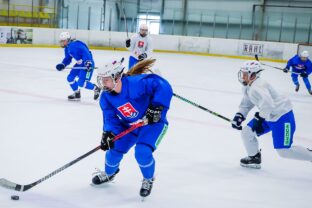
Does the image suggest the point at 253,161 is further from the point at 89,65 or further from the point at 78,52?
the point at 78,52

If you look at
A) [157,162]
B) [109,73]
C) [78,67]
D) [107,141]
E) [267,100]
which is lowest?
[157,162]

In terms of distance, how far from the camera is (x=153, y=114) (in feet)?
9.41

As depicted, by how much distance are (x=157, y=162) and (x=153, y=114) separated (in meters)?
1.15

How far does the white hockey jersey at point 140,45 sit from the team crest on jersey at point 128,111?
5.11 m

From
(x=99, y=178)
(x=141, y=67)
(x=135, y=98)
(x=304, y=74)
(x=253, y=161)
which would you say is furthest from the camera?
(x=304, y=74)

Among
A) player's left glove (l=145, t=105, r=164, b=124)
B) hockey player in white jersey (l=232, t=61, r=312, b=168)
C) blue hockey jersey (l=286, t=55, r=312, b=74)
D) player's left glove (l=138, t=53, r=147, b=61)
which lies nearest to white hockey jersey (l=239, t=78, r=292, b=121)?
hockey player in white jersey (l=232, t=61, r=312, b=168)

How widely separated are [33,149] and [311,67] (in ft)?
23.8

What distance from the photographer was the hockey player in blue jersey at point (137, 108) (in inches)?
113

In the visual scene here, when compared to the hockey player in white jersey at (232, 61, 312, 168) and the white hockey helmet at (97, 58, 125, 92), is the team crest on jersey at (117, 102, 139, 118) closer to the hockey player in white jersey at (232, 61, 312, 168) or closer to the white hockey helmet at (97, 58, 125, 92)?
the white hockey helmet at (97, 58, 125, 92)

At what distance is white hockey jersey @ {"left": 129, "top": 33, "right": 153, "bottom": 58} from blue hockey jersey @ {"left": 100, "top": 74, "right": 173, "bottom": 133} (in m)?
5.09

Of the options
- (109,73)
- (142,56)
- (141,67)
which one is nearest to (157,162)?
(141,67)

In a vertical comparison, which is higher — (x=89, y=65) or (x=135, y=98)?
(x=135, y=98)

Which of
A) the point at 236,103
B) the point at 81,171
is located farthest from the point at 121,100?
the point at 236,103

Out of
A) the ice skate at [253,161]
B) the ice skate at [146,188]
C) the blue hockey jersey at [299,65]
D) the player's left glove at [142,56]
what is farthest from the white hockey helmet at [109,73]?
the blue hockey jersey at [299,65]
